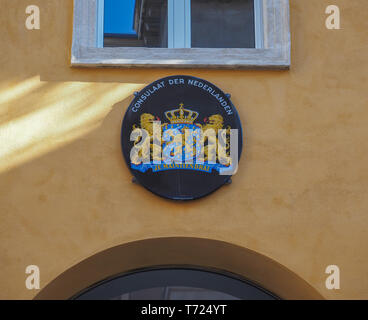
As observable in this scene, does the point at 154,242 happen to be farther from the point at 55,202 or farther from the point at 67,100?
the point at 67,100

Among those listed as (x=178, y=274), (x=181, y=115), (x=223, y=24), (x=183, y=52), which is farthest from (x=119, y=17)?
(x=178, y=274)

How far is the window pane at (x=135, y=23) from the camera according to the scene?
584cm

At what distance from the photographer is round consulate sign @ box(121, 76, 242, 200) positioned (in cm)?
536

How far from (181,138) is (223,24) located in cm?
114

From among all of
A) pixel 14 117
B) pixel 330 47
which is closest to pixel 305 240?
pixel 330 47

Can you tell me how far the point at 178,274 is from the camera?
6.24 m

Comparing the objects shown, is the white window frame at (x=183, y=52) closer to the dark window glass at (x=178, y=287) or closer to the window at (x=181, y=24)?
the window at (x=181, y=24)

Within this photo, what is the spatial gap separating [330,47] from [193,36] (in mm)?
1133

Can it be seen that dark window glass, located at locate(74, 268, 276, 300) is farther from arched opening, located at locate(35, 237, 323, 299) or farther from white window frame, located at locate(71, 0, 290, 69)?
white window frame, located at locate(71, 0, 290, 69)

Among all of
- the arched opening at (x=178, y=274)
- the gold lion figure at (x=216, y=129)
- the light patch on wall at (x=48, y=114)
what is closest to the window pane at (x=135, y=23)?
the light patch on wall at (x=48, y=114)

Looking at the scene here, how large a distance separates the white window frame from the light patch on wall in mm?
207

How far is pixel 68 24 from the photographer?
5668 millimetres

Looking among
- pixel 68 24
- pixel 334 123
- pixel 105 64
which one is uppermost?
pixel 68 24

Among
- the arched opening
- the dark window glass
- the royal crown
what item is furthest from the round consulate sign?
the dark window glass
